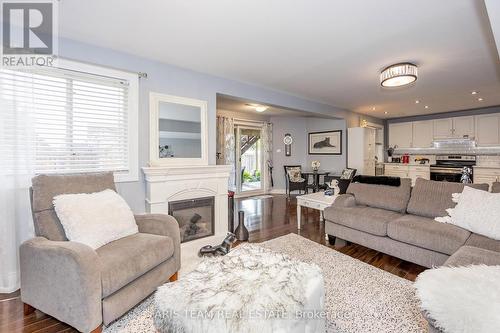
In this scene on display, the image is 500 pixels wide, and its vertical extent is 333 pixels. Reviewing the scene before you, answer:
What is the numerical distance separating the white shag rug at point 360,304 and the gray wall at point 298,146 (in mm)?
4736

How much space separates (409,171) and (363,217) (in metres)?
5.33

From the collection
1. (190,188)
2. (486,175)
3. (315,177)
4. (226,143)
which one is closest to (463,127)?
(486,175)

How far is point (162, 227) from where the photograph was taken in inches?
83.7

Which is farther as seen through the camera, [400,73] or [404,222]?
[400,73]

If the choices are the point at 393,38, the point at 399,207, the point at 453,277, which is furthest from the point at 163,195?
the point at 393,38

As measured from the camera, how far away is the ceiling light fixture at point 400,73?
2.98 m

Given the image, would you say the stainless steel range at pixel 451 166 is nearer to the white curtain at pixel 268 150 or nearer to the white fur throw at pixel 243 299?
the white curtain at pixel 268 150

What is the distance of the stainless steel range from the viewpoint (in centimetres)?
607

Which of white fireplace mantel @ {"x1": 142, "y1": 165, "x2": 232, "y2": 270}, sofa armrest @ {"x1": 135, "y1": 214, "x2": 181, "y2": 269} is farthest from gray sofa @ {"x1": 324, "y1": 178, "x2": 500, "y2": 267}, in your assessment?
sofa armrest @ {"x1": 135, "y1": 214, "x2": 181, "y2": 269}

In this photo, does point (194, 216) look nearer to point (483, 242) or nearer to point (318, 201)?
point (318, 201)

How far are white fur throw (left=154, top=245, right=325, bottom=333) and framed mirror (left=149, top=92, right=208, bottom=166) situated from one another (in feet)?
6.27

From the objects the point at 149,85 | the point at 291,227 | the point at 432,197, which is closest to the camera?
the point at 432,197

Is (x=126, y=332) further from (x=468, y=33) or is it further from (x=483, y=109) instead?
(x=483, y=109)

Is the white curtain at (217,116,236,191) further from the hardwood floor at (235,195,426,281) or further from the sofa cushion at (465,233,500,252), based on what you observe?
the sofa cushion at (465,233,500,252)
